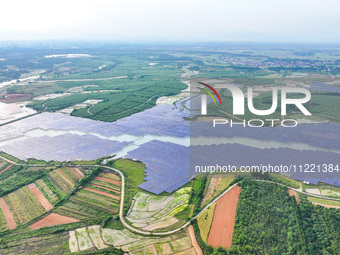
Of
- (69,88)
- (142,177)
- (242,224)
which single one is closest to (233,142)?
(142,177)

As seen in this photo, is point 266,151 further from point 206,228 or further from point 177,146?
point 206,228

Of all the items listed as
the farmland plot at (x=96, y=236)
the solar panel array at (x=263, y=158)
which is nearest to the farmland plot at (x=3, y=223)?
the farmland plot at (x=96, y=236)

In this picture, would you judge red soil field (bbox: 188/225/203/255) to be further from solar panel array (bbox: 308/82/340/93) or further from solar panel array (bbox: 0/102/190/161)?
solar panel array (bbox: 308/82/340/93)

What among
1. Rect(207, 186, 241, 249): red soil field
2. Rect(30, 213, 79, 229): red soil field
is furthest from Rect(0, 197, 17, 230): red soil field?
Rect(207, 186, 241, 249): red soil field

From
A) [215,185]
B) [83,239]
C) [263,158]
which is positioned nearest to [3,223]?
[83,239]

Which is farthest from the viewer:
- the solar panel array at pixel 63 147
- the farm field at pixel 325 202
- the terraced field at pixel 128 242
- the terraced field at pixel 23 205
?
the solar panel array at pixel 63 147

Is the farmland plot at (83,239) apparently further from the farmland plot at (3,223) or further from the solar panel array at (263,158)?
the solar panel array at (263,158)
